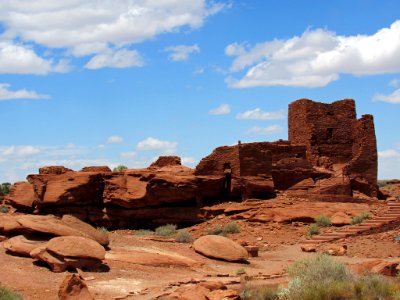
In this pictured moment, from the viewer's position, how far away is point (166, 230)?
24.5 m

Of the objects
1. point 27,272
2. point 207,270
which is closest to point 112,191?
point 207,270

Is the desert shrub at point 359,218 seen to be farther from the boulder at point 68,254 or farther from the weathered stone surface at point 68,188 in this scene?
the boulder at point 68,254

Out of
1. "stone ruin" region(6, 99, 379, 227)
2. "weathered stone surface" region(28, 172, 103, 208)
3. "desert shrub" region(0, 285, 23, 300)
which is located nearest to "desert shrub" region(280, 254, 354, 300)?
"desert shrub" region(0, 285, 23, 300)

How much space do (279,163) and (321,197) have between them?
266 centimetres

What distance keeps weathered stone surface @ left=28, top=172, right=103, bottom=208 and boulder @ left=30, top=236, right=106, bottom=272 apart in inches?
453

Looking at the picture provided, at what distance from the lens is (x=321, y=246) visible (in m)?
21.0

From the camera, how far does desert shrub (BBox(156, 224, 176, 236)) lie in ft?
79.2

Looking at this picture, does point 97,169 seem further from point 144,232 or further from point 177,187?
point 144,232

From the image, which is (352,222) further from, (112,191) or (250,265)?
(112,191)

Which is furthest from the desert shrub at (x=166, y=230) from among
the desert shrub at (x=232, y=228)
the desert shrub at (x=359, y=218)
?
the desert shrub at (x=359, y=218)

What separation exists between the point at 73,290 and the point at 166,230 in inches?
523

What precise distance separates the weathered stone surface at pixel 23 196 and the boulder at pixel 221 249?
438 inches

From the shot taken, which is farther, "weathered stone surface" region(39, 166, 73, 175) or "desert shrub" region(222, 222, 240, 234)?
"weathered stone surface" region(39, 166, 73, 175)

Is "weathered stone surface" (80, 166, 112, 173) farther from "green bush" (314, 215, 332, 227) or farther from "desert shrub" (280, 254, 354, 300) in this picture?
"desert shrub" (280, 254, 354, 300)
